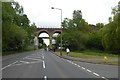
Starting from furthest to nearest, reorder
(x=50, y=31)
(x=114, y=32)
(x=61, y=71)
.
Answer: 1. (x=50, y=31)
2. (x=114, y=32)
3. (x=61, y=71)

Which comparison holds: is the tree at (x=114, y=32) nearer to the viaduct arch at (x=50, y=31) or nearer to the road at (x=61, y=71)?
the road at (x=61, y=71)

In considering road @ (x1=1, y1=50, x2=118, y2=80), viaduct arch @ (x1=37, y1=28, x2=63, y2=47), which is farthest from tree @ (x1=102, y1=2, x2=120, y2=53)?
viaduct arch @ (x1=37, y1=28, x2=63, y2=47)

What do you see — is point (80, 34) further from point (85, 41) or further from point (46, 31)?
point (46, 31)

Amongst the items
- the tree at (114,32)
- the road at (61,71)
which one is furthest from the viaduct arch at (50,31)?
the road at (61,71)

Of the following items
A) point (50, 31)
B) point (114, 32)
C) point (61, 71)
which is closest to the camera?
point (61, 71)

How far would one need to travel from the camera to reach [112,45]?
225ft

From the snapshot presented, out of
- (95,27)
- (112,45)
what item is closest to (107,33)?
(112,45)

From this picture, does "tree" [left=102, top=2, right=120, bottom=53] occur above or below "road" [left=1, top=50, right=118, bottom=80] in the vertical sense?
above

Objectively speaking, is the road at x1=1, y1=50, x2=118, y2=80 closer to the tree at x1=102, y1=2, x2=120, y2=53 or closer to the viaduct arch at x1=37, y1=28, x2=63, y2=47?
the tree at x1=102, y1=2, x2=120, y2=53

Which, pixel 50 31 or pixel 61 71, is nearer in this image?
pixel 61 71

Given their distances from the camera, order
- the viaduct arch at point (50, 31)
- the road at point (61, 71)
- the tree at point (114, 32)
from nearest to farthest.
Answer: the road at point (61, 71) → the tree at point (114, 32) → the viaduct arch at point (50, 31)

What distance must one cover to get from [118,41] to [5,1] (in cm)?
2348

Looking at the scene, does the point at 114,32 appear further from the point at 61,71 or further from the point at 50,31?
the point at 50,31

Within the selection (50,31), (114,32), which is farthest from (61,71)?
(50,31)
